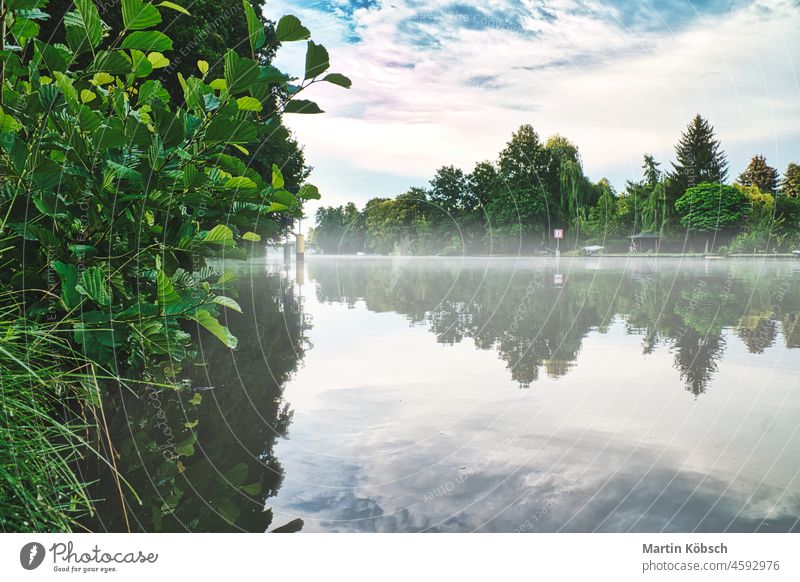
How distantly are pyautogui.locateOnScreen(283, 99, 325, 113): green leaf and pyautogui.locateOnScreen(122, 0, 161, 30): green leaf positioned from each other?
59cm

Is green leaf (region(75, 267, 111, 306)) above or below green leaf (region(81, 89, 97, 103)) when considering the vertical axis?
below

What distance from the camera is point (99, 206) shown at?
2.55 meters

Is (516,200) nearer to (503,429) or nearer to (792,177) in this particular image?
(792,177)

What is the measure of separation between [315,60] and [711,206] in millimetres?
32099

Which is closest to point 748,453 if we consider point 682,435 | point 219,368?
point 682,435

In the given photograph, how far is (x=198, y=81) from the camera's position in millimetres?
2260

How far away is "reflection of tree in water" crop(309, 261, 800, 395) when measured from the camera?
23.0 ft

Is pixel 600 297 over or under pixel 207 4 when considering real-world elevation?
under

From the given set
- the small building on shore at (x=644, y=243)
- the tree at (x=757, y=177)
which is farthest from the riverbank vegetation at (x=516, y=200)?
the small building on shore at (x=644, y=243)

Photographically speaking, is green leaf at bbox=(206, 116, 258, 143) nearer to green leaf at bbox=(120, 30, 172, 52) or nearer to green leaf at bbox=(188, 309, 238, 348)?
green leaf at bbox=(120, 30, 172, 52)

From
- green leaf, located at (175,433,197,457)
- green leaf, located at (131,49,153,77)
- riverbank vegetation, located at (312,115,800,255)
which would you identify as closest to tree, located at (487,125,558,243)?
riverbank vegetation, located at (312,115,800,255)

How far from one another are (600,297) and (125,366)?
12.8 meters

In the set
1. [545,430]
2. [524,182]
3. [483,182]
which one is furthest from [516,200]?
[545,430]
